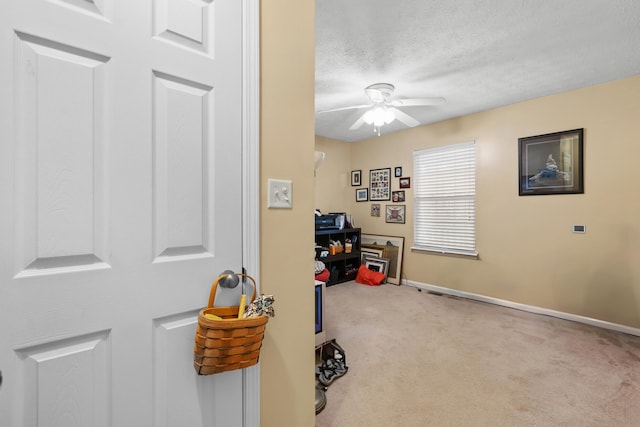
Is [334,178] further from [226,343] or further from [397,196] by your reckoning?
[226,343]

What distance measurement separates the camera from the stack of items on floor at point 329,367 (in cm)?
190

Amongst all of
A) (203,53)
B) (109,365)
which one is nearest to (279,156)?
(203,53)

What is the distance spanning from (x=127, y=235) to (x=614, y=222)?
157 inches

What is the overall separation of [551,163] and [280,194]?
3.38 meters

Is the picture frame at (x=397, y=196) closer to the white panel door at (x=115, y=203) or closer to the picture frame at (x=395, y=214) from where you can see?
the picture frame at (x=395, y=214)

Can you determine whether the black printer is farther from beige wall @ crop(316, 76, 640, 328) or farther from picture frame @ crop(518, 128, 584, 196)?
picture frame @ crop(518, 128, 584, 196)

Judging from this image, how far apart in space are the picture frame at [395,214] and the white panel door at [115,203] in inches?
150

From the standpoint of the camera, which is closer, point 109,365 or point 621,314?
point 109,365

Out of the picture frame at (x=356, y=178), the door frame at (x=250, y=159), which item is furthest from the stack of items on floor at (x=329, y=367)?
the picture frame at (x=356, y=178)

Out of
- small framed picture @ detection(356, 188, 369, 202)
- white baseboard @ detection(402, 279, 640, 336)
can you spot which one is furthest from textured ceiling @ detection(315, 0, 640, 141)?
white baseboard @ detection(402, 279, 640, 336)

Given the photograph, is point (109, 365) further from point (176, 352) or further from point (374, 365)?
point (374, 365)

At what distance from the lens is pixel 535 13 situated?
1823 millimetres

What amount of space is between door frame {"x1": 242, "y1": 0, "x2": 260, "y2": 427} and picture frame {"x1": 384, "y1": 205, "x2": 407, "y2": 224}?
3.75 m

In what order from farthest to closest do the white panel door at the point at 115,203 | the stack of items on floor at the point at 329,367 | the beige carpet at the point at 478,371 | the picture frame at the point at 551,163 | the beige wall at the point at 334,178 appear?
1. the beige wall at the point at 334,178
2. the picture frame at the point at 551,163
3. the stack of items on floor at the point at 329,367
4. the beige carpet at the point at 478,371
5. the white panel door at the point at 115,203
